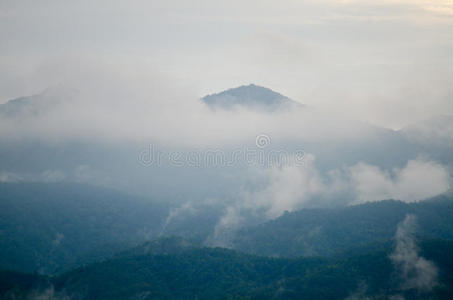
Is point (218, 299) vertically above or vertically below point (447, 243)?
below

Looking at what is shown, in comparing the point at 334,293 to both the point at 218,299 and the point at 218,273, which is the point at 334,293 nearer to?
the point at 218,299

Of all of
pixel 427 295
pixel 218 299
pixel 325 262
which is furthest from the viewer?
pixel 325 262

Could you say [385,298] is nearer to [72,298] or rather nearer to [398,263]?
[398,263]

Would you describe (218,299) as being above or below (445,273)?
below

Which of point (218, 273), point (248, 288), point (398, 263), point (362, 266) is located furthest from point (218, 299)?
point (398, 263)

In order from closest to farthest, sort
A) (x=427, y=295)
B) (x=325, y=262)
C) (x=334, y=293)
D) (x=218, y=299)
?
(x=427, y=295) → (x=334, y=293) → (x=218, y=299) → (x=325, y=262)

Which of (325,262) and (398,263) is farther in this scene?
(325,262)

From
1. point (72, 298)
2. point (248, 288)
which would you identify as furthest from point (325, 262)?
point (72, 298)

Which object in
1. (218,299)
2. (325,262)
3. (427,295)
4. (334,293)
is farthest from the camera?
(325,262)

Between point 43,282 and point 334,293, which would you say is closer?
point 334,293
